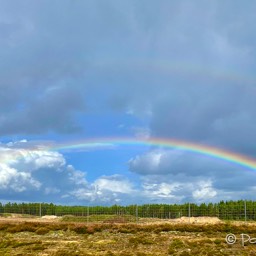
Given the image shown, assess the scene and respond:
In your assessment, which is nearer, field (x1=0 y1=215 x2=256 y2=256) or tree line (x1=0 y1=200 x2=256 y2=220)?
field (x1=0 y1=215 x2=256 y2=256)

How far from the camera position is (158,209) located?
62.2m

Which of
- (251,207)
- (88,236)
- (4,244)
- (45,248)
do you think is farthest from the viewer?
(251,207)

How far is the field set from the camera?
1075 inches

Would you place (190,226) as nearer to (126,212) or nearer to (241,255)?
(241,255)

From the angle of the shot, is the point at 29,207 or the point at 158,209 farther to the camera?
the point at 29,207

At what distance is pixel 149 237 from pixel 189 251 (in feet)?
21.0

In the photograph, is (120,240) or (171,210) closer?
(120,240)

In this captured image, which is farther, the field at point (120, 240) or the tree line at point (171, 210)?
the tree line at point (171, 210)

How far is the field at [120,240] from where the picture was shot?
27.3 metres

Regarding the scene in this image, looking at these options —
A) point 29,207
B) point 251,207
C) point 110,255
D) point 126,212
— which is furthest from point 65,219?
point 110,255

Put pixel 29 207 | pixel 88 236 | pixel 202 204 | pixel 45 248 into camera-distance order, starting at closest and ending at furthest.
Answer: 1. pixel 45 248
2. pixel 88 236
3. pixel 202 204
4. pixel 29 207

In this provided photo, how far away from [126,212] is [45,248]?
3574 centimetres

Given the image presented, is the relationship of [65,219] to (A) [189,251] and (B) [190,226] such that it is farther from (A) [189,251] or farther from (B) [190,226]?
(A) [189,251]

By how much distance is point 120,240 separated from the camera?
31859mm
